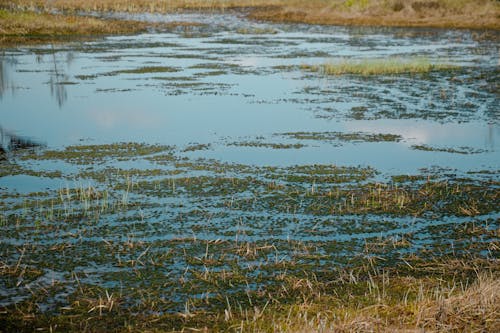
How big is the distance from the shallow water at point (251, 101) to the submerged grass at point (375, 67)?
891mm

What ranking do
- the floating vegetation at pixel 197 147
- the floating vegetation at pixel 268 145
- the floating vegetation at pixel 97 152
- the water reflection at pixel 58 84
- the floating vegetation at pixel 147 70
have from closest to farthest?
the floating vegetation at pixel 97 152 → the floating vegetation at pixel 197 147 → the floating vegetation at pixel 268 145 → the water reflection at pixel 58 84 → the floating vegetation at pixel 147 70

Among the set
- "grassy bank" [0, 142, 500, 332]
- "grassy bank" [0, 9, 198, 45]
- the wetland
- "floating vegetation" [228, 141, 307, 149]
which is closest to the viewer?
"grassy bank" [0, 142, 500, 332]

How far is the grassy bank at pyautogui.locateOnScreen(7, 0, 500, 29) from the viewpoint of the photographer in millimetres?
44062

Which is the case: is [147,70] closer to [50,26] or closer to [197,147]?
[197,147]

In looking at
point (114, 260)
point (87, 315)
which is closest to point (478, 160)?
point (114, 260)

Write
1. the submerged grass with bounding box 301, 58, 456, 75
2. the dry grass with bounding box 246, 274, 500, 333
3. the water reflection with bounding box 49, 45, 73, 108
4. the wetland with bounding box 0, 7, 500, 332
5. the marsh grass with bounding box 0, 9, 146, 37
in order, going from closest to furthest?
1. the dry grass with bounding box 246, 274, 500, 333
2. the wetland with bounding box 0, 7, 500, 332
3. the water reflection with bounding box 49, 45, 73, 108
4. the submerged grass with bounding box 301, 58, 456, 75
5. the marsh grass with bounding box 0, 9, 146, 37

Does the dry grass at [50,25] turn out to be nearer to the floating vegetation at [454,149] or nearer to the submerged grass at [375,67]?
the submerged grass at [375,67]

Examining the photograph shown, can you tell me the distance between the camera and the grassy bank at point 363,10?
44.1 m

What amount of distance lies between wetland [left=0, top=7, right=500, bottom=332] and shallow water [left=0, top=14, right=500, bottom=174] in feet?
0.29

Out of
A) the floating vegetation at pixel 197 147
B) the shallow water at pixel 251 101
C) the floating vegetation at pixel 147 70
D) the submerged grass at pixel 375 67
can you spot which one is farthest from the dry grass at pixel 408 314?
the floating vegetation at pixel 147 70

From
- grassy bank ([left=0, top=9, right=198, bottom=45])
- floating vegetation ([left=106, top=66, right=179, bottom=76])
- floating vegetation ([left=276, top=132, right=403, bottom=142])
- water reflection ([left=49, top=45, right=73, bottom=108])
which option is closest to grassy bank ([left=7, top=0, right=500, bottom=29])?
grassy bank ([left=0, top=9, right=198, bottom=45])

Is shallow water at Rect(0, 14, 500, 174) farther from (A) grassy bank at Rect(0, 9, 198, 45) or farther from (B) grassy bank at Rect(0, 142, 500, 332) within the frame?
(A) grassy bank at Rect(0, 9, 198, 45)

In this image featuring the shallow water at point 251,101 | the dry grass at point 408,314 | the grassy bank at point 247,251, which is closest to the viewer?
the dry grass at point 408,314

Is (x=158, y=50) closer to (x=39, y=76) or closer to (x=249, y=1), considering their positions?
(x=39, y=76)
